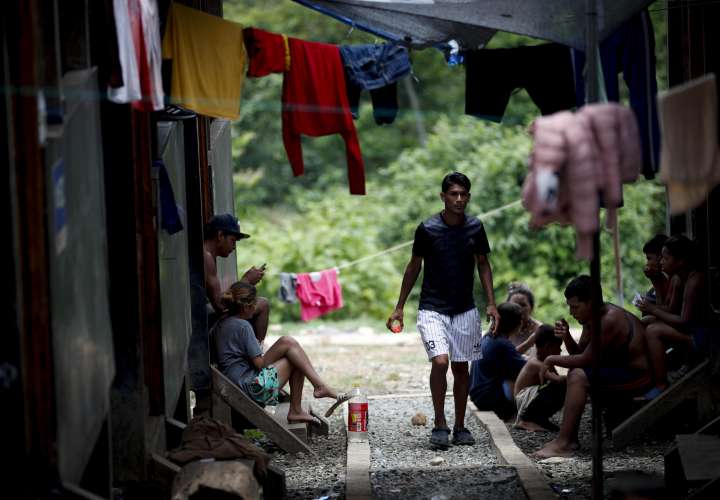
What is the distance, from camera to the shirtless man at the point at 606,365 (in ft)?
25.4

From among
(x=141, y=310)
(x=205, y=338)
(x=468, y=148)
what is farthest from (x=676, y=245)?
(x=468, y=148)

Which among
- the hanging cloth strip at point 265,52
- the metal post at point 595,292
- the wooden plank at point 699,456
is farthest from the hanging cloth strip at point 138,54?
the wooden plank at point 699,456

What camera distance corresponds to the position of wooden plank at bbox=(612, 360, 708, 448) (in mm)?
7805

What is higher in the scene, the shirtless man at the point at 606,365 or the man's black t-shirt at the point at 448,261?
the man's black t-shirt at the point at 448,261

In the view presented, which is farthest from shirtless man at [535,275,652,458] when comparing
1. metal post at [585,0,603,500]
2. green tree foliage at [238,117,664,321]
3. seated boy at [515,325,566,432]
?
green tree foliage at [238,117,664,321]

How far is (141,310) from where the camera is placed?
5.82 meters

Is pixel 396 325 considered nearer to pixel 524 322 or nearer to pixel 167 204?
pixel 524 322

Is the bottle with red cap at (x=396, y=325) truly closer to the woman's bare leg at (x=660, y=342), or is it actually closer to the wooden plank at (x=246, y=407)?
the wooden plank at (x=246, y=407)

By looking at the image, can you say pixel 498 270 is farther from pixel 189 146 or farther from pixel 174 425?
pixel 174 425

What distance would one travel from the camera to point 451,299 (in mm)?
8352

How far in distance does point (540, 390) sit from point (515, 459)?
122cm

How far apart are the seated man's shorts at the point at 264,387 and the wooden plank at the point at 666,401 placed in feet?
8.45

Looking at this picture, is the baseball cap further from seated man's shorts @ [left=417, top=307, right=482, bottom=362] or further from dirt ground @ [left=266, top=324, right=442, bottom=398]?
dirt ground @ [left=266, top=324, right=442, bottom=398]

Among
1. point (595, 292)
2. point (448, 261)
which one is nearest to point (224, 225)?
point (448, 261)
